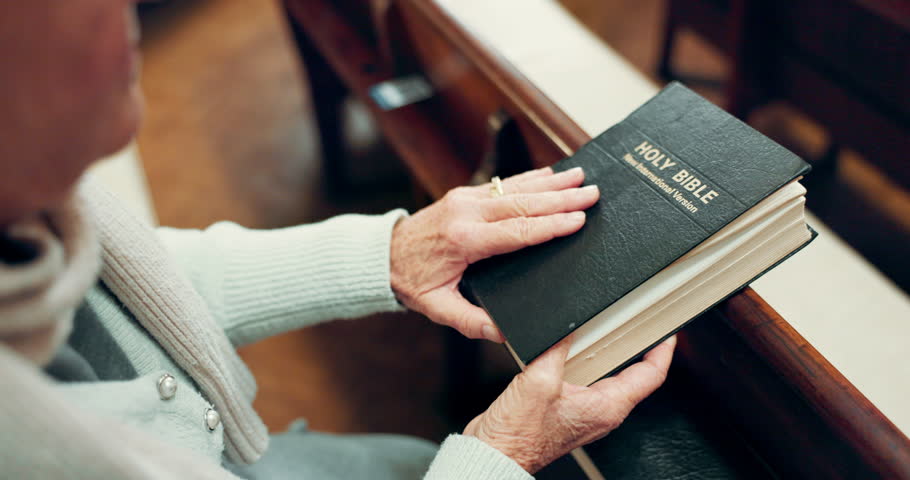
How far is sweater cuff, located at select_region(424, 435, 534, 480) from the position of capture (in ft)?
2.12

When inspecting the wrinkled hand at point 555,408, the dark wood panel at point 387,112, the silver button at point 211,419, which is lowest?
the dark wood panel at point 387,112

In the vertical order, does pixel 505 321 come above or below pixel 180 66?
above

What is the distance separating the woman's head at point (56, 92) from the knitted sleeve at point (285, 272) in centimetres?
37

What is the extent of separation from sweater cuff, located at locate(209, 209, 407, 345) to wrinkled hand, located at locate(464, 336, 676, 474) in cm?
23

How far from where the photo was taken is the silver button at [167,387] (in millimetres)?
675

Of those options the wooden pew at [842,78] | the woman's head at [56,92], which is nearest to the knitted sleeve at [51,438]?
the woman's head at [56,92]

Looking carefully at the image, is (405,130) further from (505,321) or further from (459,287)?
(505,321)

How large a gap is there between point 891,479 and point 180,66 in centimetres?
283

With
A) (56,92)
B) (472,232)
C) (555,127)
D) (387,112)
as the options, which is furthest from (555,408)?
(387,112)

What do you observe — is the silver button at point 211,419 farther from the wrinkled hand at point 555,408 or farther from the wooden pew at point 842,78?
the wooden pew at point 842,78

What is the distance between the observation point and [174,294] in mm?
733

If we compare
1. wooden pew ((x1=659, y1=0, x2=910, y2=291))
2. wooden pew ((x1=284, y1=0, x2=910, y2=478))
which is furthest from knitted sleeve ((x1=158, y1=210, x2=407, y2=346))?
wooden pew ((x1=659, y1=0, x2=910, y2=291))

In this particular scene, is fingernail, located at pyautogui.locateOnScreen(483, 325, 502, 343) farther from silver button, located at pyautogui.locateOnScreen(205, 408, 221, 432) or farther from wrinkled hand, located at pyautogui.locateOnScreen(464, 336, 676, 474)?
silver button, located at pyautogui.locateOnScreen(205, 408, 221, 432)

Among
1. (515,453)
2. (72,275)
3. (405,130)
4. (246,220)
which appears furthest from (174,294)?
(246,220)
